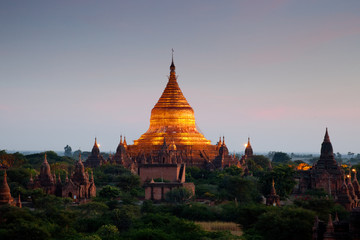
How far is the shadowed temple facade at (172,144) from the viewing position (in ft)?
289

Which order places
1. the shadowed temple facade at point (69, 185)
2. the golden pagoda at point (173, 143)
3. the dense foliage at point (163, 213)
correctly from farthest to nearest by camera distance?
the golden pagoda at point (173, 143) < the shadowed temple facade at point (69, 185) < the dense foliage at point (163, 213)

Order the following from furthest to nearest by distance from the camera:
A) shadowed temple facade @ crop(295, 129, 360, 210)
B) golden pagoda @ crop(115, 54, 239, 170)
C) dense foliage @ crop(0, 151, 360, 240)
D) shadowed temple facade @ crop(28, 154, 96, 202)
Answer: golden pagoda @ crop(115, 54, 239, 170)
shadowed temple facade @ crop(295, 129, 360, 210)
shadowed temple facade @ crop(28, 154, 96, 202)
dense foliage @ crop(0, 151, 360, 240)

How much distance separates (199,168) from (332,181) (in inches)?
967

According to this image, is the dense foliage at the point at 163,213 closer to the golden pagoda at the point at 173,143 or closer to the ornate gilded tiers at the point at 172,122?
the golden pagoda at the point at 173,143

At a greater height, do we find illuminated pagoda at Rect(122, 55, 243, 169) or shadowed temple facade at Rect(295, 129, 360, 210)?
illuminated pagoda at Rect(122, 55, 243, 169)

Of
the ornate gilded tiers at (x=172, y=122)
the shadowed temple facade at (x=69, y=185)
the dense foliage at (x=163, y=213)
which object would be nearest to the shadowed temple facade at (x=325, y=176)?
the dense foliage at (x=163, y=213)

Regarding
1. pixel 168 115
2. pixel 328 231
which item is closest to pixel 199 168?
pixel 168 115

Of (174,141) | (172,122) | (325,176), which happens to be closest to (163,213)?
(325,176)

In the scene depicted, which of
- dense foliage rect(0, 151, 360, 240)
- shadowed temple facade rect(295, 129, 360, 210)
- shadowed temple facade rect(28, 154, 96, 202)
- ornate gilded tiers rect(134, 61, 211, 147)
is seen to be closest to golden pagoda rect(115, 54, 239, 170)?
ornate gilded tiers rect(134, 61, 211, 147)

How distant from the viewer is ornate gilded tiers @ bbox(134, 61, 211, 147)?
93750mm

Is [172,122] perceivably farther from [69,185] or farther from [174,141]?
[69,185]

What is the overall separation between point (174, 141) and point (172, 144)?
8.11 ft

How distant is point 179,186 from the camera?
A: 61.3 m

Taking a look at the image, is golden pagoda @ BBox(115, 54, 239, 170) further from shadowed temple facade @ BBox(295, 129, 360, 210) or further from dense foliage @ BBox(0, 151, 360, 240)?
shadowed temple facade @ BBox(295, 129, 360, 210)
